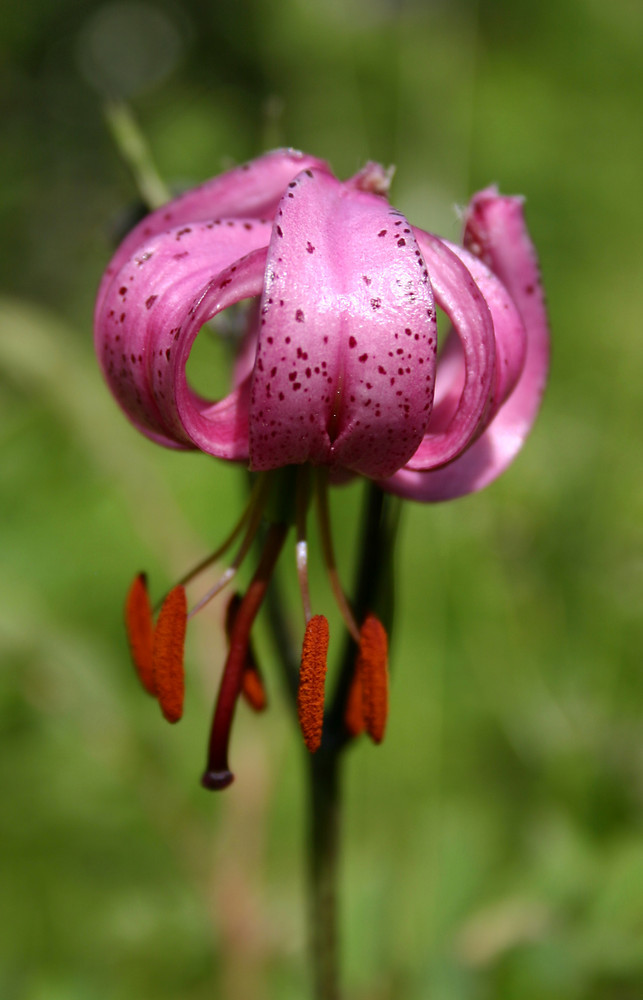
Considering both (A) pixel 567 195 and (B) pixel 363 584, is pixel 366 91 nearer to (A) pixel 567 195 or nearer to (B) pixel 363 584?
(A) pixel 567 195

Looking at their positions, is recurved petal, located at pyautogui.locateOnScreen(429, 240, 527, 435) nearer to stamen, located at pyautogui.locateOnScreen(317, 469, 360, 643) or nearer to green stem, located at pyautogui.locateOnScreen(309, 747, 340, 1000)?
stamen, located at pyautogui.locateOnScreen(317, 469, 360, 643)

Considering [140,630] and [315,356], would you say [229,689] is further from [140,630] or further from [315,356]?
[315,356]

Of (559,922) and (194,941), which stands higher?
(559,922)

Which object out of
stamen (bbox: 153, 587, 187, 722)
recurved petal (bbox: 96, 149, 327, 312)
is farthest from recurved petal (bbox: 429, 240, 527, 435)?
stamen (bbox: 153, 587, 187, 722)

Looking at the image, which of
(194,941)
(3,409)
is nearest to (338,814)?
(194,941)

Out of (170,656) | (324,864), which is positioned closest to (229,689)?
(170,656)

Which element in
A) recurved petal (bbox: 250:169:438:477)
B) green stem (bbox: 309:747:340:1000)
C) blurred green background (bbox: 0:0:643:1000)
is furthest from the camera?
blurred green background (bbox: 0:0:643:1000)

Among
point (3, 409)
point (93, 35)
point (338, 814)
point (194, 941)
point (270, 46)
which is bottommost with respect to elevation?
point (194, 941)
